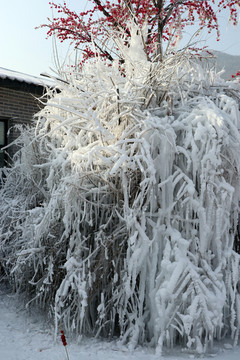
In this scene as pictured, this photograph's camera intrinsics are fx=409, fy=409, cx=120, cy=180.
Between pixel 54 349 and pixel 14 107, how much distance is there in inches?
261

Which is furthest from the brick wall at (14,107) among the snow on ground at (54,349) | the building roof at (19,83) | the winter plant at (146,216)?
the snow on ground at (54,349)

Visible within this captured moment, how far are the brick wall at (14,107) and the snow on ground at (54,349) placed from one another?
5428mm

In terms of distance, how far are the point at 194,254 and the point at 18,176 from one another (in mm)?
2712

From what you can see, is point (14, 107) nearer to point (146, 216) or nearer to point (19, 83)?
point (19, 83)

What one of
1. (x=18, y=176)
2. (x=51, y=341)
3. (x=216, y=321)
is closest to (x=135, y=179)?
(x=216, y=321)

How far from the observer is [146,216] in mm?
3666

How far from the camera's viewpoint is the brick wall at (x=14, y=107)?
8906 millimetres

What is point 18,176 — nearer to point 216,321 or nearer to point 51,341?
point 51,341

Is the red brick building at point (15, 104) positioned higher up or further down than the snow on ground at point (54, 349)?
higher up

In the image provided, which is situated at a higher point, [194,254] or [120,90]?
[120,90]

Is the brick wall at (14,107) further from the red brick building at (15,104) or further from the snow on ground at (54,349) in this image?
the snow on ground at (54,349)

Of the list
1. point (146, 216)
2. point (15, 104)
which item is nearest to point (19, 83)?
point (15, 104)

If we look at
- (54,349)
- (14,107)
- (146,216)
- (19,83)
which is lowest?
(54,349)

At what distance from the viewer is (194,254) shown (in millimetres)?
3617
